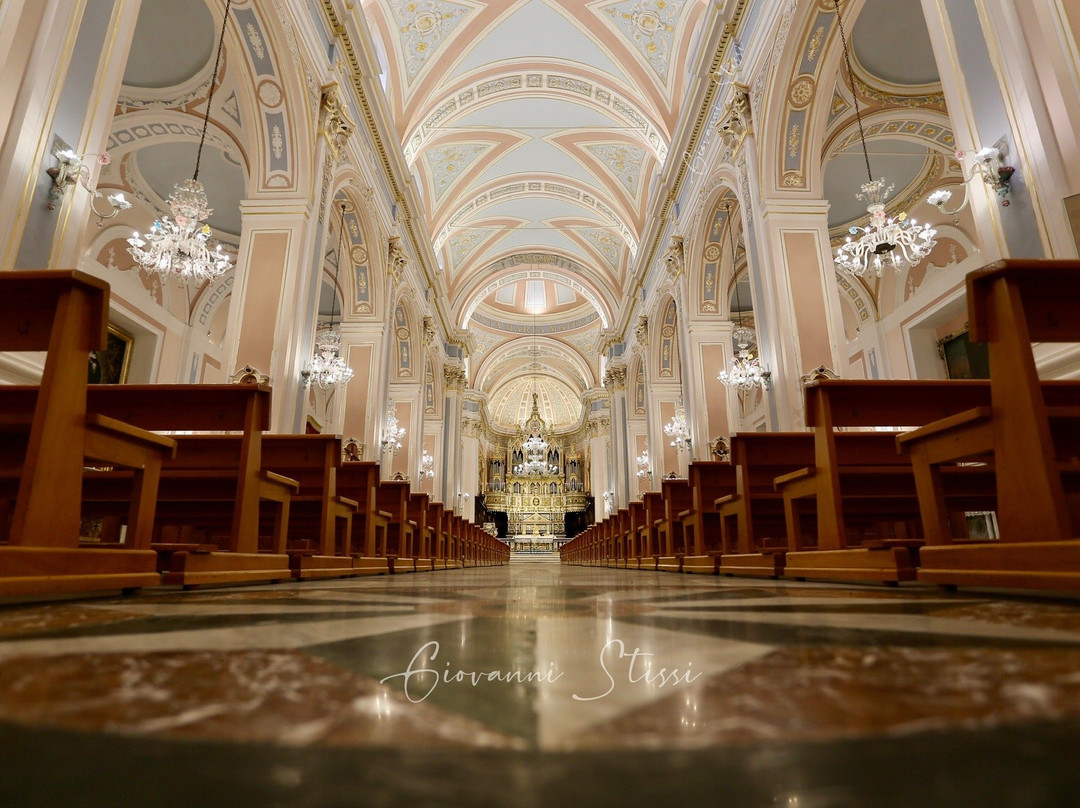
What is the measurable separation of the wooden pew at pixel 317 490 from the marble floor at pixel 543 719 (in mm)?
2670

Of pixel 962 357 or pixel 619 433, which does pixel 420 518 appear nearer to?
pixel 962 357

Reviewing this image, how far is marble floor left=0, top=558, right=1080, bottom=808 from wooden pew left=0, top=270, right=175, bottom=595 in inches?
38.8

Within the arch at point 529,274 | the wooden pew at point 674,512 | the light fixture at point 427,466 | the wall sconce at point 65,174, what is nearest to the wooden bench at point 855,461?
the wooden pew at point 674,512

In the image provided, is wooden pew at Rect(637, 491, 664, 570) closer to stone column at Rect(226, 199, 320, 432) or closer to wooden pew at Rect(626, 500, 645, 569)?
wooden pew at Rect(626, 500, 645, 569)

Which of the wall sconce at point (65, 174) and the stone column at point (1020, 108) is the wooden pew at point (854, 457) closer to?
the stone column at point (1020, 108)

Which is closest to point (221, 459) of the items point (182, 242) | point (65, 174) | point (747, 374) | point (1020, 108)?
point (65, 174)

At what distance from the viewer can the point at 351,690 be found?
Result: 53 centimetres

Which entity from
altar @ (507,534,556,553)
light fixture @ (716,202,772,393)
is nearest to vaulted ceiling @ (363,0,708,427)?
light fixture @ (716,202,772,393)

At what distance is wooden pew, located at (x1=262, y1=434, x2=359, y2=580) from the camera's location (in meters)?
3.42

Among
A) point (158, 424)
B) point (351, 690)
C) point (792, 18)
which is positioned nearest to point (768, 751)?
point (351, 690)

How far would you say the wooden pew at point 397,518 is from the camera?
590 centimetres

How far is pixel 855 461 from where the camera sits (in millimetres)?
3244

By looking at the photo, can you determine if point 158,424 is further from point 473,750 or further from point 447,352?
point 447,352

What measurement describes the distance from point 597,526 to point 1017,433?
10.7 meters
